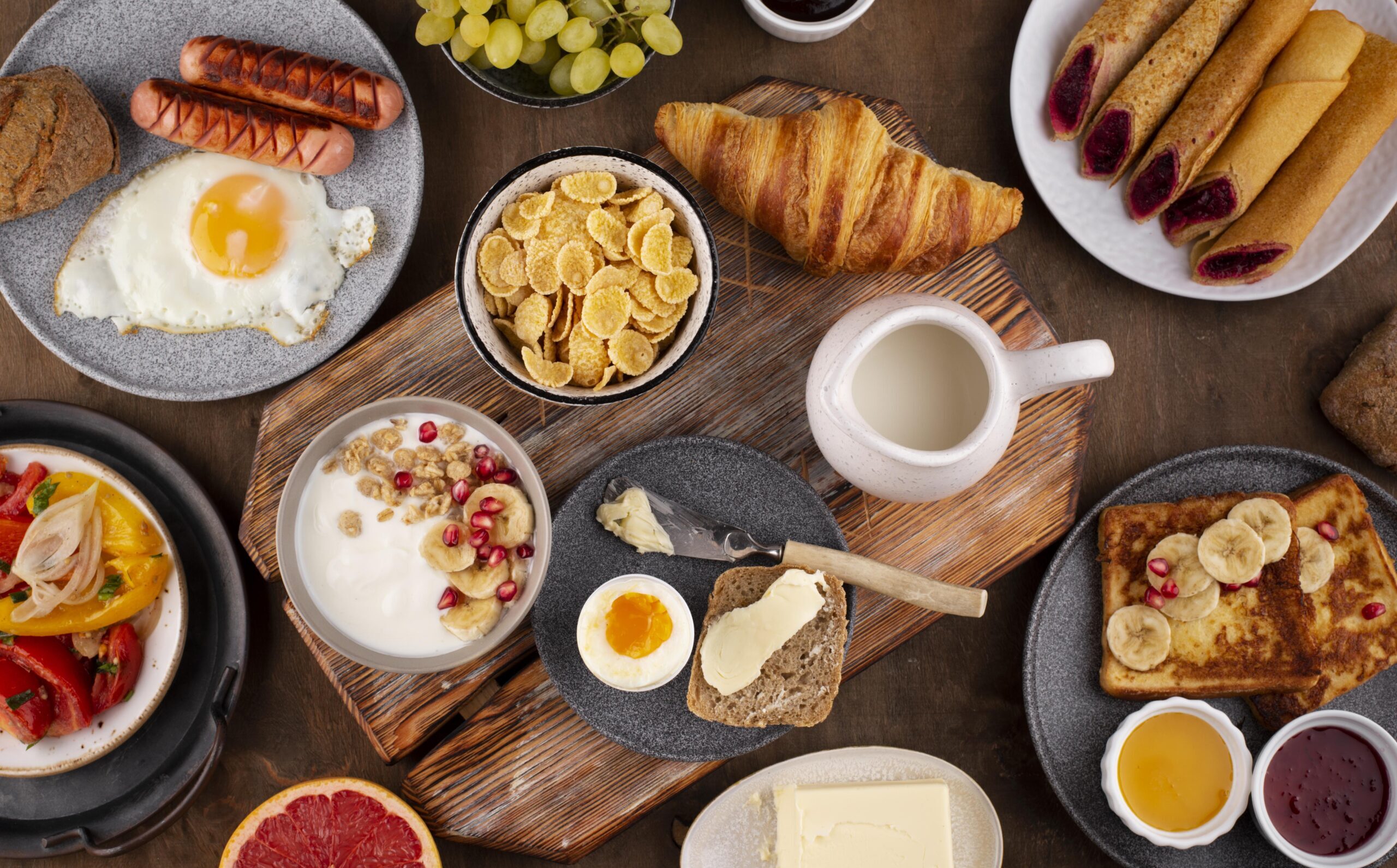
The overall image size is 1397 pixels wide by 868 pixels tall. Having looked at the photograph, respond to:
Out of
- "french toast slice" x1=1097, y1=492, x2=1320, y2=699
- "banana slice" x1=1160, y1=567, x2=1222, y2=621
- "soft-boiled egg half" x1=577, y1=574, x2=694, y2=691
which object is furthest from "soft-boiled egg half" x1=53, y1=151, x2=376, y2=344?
"banana slice" x1=1160, y1=567, x2=1222, y2=621

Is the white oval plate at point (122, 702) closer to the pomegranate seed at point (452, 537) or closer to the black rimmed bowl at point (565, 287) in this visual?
the pomegranate seed at point (452, 537)

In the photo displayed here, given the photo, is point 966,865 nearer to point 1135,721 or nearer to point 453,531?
point 1135,721

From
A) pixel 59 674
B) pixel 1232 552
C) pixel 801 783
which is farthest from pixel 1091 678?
pixel 59 674

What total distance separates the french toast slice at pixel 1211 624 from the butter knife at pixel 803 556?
14.3 inches

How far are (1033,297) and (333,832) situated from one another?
1.82 m

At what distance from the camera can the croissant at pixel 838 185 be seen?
161 cm

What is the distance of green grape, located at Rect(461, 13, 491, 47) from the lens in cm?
162

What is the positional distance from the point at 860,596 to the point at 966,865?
0.65 m

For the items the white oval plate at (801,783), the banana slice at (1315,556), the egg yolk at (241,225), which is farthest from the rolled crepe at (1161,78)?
the egg yolk at (241,225)

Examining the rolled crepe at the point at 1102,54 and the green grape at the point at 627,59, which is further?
the rolled crepe at the point at 1102,54

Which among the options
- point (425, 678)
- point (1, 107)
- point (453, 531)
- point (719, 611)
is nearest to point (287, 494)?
point (453, 531)

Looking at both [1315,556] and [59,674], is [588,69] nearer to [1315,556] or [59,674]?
[59,674]

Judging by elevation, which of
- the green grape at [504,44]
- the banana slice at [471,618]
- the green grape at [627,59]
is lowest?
the banana slice at [471,618]

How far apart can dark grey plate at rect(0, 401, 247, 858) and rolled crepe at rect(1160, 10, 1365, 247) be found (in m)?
2.16
